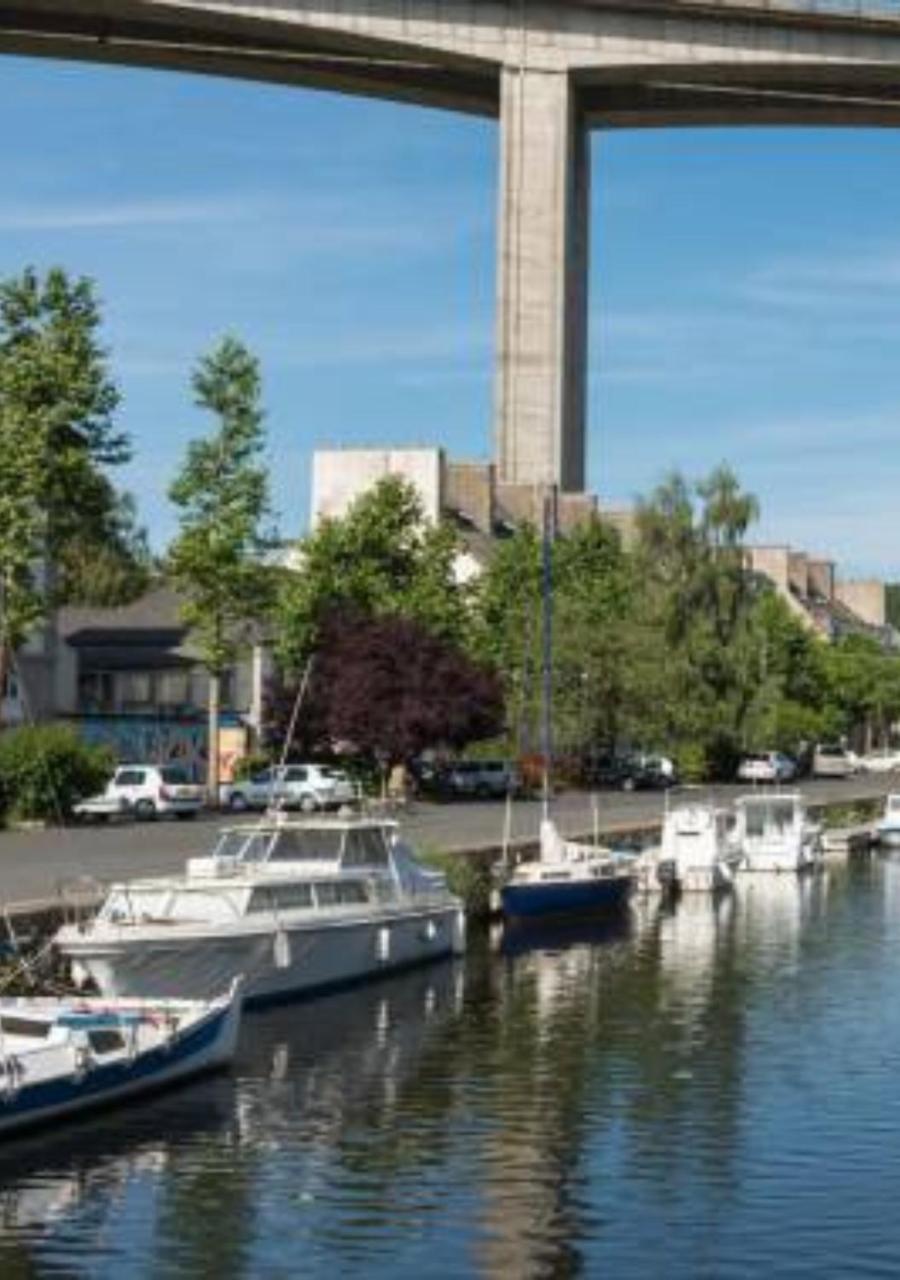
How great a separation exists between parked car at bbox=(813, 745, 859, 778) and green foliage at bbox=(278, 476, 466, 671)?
54748 millimetres

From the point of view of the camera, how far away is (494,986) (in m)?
41.8

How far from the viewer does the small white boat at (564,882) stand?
51781 millimetres

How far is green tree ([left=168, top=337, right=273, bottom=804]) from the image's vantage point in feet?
260

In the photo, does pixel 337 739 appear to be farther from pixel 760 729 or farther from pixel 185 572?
pixel 760 729

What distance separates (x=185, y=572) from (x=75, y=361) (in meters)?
11.9

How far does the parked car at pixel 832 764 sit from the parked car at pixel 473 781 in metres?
53.9

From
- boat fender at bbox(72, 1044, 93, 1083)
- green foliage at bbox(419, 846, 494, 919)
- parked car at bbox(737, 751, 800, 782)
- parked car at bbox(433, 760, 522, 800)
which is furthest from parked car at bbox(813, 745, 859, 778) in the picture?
boat fender at bbox(72, 1044, 93, 1083)

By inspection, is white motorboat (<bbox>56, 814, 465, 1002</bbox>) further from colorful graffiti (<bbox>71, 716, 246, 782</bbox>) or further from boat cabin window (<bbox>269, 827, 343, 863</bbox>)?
colorful graffiti (<bbox>71, 716, 246, 782</bbox>)

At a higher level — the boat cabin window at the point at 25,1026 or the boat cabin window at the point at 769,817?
the boat cabin window at the point at 769,817

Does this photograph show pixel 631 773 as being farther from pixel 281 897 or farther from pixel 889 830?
pixel 281 897

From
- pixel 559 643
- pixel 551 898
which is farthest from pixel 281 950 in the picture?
pixel 559 643

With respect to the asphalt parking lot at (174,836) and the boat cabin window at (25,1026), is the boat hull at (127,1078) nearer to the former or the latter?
the boat cabin window at (25,1026)

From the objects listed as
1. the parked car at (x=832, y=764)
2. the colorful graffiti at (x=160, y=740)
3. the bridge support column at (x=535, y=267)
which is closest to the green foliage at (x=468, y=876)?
the colorful graffiti at (x=160, y=740)

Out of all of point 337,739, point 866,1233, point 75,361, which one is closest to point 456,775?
point 337,739
